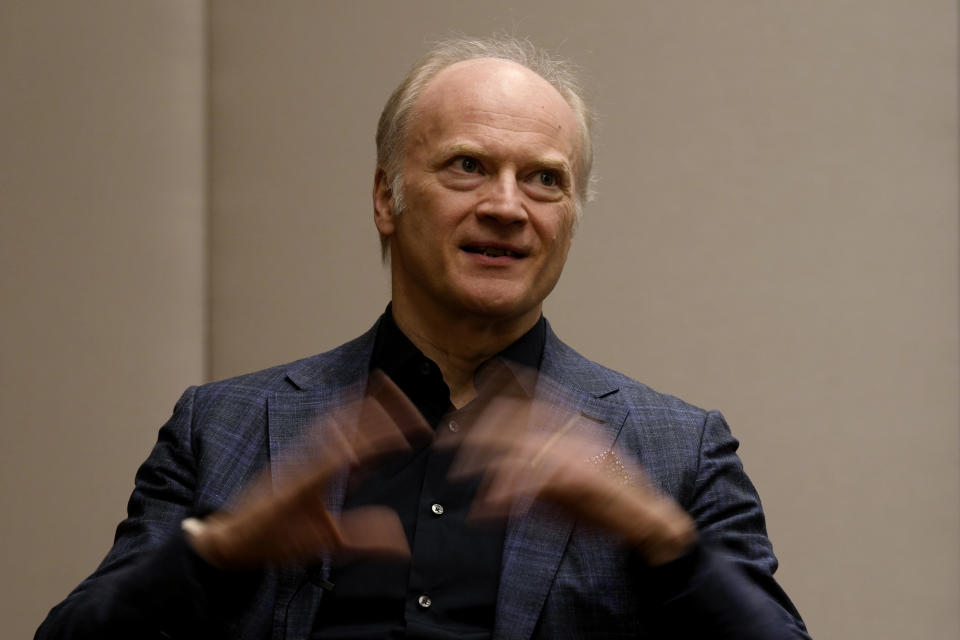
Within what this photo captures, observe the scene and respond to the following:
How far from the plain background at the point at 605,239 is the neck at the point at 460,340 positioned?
25.3 inches

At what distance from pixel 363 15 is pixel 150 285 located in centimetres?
73

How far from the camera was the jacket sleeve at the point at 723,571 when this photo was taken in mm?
1578

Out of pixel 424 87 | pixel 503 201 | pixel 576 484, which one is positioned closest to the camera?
pixel 576 484

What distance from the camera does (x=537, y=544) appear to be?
5.85 ft

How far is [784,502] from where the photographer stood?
8.53 ft

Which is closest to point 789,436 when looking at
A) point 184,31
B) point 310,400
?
point 310,400

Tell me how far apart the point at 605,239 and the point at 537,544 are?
1024mm

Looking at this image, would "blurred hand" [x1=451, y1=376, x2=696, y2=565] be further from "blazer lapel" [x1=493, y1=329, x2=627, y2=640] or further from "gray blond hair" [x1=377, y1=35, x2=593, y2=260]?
"gray blond hair" [x1=377, y1=35, x2=593, y2=260]

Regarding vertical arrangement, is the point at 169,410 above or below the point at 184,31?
below

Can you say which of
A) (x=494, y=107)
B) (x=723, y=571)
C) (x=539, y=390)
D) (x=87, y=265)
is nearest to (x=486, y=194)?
(x=494, y=107)

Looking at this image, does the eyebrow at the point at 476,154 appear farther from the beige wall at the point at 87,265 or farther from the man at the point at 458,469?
the beige wall at the point at 87,265

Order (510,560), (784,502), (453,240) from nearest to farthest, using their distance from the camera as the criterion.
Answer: (510,560) → (453,240) → (784,502)

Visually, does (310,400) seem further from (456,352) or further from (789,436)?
(789,436)

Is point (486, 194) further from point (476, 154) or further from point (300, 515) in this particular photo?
point (300, 515)
